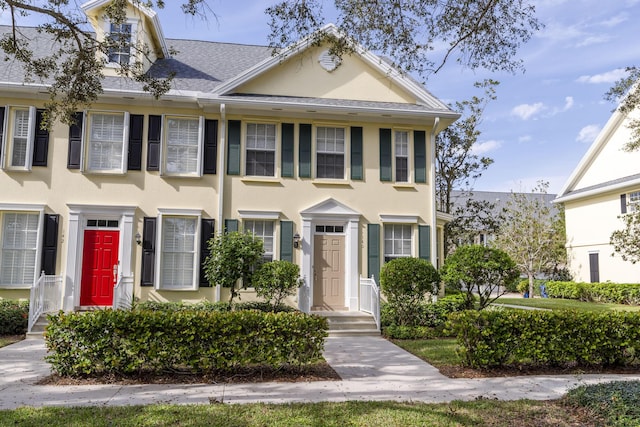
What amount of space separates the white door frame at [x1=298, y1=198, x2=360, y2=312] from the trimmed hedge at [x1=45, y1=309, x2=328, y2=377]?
5348 mm

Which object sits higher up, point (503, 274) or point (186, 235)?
point (186, 235)

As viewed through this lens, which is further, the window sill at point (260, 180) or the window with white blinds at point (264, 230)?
the window sill at point (260, 180)

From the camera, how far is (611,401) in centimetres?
505

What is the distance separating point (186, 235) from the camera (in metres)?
12.0

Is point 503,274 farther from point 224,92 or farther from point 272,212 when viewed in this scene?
point 224,92

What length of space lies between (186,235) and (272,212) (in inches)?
88.9

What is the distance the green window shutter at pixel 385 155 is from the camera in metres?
12.9

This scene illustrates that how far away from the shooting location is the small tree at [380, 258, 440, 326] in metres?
10.8

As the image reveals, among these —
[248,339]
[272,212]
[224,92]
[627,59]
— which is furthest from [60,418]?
[627,59]

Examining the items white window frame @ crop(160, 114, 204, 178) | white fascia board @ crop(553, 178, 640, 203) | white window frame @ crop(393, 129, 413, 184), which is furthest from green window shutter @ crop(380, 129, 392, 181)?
white fascia board @ crop(553, 178, 640, 203)

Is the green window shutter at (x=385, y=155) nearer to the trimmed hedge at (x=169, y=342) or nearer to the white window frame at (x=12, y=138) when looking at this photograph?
the trimmed hedge at (x=169, y=342)

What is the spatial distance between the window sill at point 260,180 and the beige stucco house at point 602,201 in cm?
1509

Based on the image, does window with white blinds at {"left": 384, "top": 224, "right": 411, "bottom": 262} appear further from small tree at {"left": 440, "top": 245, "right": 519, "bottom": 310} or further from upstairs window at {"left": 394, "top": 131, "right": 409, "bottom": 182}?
small tree at {"left": 440, "top": 245, "right": 519, "bottom": 310}

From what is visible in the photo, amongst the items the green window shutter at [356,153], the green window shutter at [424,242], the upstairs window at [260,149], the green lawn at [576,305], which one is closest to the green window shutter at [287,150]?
the upstairs window at [260,149]
